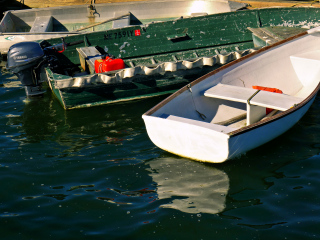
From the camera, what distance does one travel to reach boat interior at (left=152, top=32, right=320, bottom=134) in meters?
6.52

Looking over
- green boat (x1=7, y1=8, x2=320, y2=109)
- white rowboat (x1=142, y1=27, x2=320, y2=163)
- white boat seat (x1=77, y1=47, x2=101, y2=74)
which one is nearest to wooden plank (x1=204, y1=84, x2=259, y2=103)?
white rowboat (x1=142, y1=27, x2=320, y2=163)

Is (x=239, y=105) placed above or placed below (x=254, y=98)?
below

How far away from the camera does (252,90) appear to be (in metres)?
6.95

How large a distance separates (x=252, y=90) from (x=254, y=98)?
39 centimetres

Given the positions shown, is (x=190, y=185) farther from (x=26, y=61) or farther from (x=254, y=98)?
(x=26, y=61)

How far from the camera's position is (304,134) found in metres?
6.87

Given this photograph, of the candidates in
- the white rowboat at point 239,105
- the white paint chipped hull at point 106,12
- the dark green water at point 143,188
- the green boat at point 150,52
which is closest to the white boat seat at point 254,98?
the white rowboat at point 239,105

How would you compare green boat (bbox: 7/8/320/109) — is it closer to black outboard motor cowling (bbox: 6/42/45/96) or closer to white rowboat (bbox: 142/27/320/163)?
black outboard motor cowling (bbox: 6/42/45/96)

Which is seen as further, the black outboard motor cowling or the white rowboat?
the black outboard motor cowling

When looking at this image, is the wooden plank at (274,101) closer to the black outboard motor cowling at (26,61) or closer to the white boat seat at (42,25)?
the black outboard motor cowling at (26,61)

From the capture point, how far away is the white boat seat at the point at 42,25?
12164 mm

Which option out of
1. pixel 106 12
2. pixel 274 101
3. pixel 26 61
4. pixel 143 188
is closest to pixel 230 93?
pixel 274 101

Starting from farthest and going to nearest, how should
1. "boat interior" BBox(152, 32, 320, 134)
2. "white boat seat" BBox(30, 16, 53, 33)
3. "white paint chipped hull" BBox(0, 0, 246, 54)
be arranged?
"white paint chipped hull" BBox(0, 0, 246, 54) < "white boat seat" BBox(30, 16, 53, 33) < "boat interior" BBox(152, 32, 320, 134)

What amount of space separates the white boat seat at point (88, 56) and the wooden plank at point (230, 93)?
285 cm
